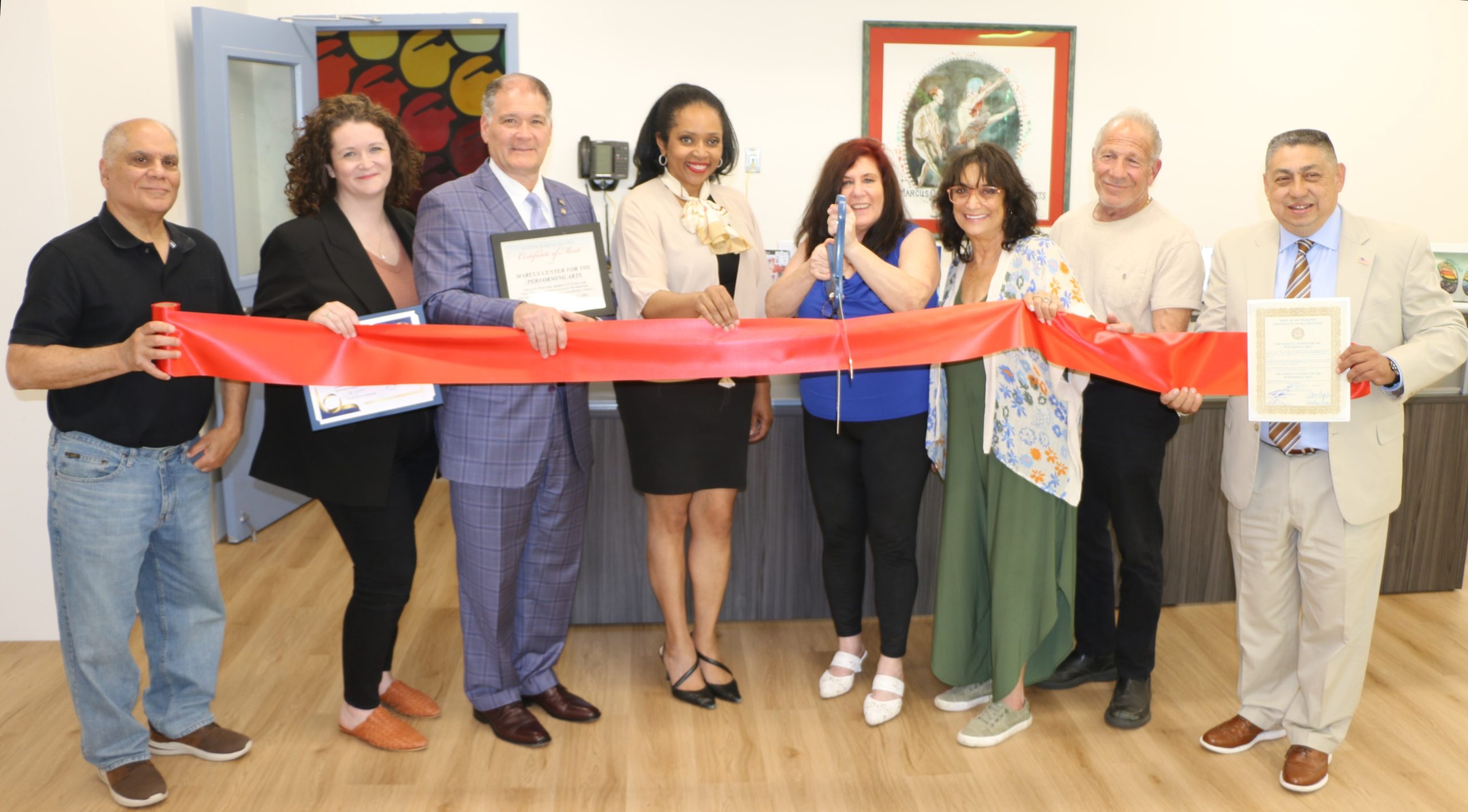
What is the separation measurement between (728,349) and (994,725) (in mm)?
1239

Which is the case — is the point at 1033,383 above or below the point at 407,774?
above

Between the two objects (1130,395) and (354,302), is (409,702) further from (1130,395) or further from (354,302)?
(1130,395)

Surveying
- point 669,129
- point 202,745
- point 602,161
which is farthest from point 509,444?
point 602,161

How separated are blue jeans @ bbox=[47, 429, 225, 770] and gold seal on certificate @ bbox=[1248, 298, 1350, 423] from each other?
2.56m

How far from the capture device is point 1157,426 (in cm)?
286

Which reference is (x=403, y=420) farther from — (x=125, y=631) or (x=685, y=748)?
(x=685, y=748)

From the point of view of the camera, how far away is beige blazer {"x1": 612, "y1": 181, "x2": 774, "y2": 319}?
2707mm

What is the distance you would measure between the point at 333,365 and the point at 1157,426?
83.3 inches

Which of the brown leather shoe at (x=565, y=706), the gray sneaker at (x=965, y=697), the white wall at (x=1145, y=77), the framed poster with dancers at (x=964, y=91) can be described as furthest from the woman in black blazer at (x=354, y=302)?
the framed poster with dancers at (x=964, y=91)

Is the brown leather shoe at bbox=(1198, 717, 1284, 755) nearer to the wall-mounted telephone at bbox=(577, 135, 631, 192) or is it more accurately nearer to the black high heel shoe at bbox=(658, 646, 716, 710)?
the black high heel shoe at bbox=(658, 646, 716, 710)

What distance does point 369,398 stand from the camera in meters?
2.54

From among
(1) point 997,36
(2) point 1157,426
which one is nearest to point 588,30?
(1) point 997,36

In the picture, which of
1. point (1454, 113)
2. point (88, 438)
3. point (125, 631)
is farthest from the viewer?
point (1454, 113)

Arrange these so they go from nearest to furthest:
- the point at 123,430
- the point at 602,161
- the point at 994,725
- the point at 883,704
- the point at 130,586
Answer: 1. the point at 123,430
2. the point at 130,586
3. the point at 994,725
4. the point at 883,704
5. the point at 602,161
